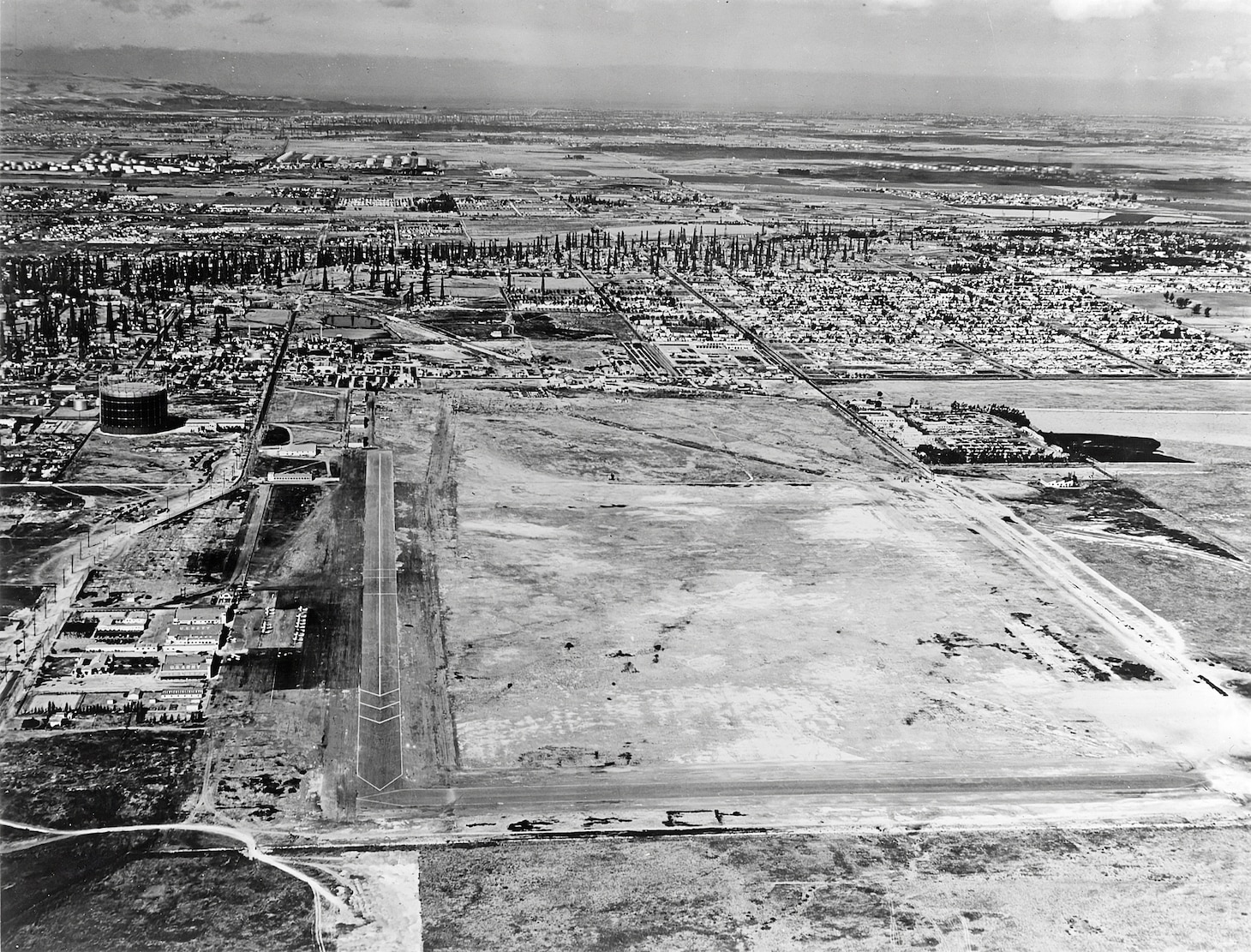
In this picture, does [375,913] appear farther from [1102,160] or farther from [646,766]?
[1102,160]

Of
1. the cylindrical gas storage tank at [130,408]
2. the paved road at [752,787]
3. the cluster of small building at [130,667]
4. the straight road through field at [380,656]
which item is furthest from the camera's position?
the cylindrical gas storage tank at [130,408]

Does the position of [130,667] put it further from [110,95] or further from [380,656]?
[110,95]

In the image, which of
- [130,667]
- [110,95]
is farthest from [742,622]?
[110,95]

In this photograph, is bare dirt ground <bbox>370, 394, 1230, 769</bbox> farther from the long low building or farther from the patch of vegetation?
the patch of vegetation

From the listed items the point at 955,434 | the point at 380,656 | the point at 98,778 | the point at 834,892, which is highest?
the point at 955,434

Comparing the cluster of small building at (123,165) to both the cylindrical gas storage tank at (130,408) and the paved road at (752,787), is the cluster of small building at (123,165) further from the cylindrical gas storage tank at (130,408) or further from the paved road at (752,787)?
the paved road at (752,787)

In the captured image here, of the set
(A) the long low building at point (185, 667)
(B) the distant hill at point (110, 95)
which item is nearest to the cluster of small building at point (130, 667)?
(A) the long low building at point (185, 667)
